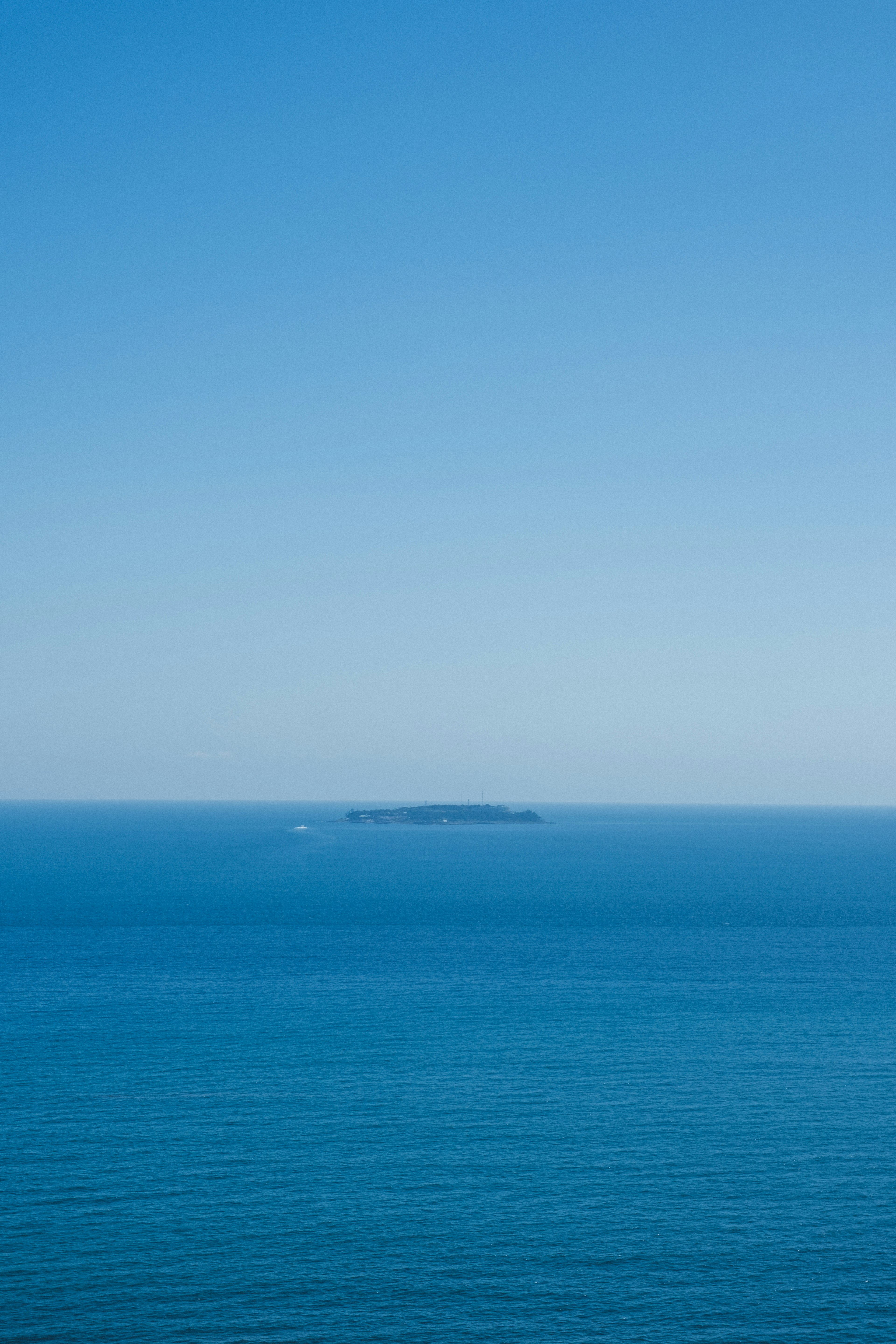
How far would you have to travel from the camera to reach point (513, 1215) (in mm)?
40312

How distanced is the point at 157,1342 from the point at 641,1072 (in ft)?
108

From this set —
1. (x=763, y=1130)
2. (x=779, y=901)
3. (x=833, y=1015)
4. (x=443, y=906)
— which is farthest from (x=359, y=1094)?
(x=779, y=901)

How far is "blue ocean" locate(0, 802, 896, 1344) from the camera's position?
3425 centimetres

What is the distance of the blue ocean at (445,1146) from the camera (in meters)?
34.2

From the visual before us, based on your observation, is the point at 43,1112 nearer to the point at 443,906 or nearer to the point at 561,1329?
the point at 561,1329

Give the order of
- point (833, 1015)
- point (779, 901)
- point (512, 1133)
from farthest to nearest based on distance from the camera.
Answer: point (779, 901) < point (833, 1015) < point (512, 1133)

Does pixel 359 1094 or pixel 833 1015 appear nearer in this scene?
pixel 359 1094

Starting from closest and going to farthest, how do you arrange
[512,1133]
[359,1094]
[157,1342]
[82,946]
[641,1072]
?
[157,1342]
[512,1133]
[359,1094]
[641,1072]
[82,946]

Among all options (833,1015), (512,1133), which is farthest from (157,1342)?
(833,1015)

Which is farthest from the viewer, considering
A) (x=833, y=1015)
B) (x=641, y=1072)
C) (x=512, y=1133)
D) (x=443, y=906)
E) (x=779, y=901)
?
(x=779, y=901)

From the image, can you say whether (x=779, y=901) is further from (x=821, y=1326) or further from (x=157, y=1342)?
(x=157, y=1342)

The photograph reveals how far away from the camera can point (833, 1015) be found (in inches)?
2859

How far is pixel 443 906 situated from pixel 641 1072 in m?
78.1

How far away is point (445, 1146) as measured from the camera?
47250 millimetres
